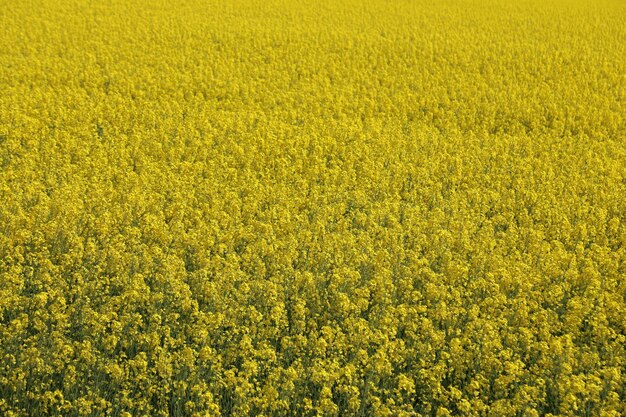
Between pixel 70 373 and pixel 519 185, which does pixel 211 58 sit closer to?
pixel 519 185

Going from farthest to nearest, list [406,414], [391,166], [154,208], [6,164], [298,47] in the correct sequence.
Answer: [298,47], [391,166], [6,164], [154,208], [406,414]

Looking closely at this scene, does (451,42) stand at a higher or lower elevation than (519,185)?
higher

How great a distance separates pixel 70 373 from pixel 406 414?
2590mm

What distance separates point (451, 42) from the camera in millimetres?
20312

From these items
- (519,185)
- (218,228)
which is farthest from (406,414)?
(519,185)

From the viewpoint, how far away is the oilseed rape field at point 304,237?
579 centimetres

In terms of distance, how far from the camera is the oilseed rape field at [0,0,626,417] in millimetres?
5789

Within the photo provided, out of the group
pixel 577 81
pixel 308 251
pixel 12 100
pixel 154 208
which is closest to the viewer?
pixel 308 251

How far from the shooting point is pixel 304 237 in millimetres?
8156

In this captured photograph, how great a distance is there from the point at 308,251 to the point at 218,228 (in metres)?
1.05

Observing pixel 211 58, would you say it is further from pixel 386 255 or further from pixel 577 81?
pixel 386 255

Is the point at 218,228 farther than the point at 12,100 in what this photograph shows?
No

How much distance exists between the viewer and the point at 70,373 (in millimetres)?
5609

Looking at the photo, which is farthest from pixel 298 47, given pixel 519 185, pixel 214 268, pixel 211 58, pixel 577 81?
pixel 214 268
